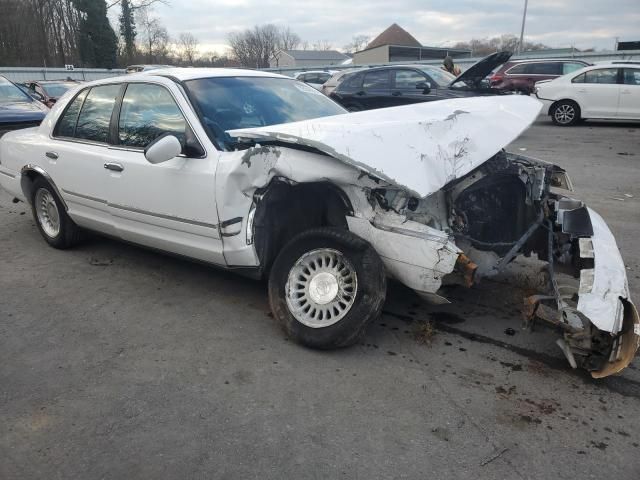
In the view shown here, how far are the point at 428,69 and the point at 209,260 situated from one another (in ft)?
31.4

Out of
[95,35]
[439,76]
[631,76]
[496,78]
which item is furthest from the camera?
[95,35]

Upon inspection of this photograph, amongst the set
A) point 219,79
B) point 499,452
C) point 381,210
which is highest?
point 219,79

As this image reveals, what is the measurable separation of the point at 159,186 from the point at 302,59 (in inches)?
3119

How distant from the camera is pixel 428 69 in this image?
39.1 feet

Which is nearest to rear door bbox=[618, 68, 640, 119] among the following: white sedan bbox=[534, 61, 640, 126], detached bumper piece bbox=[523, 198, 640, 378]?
white sedan bbox=[534, 61, 640, 126]

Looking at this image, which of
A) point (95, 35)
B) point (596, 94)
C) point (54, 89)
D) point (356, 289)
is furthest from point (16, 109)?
point (95, 35)

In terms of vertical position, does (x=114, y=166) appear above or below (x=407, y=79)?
below

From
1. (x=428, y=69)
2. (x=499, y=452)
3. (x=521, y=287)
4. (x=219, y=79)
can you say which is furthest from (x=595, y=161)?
(x=499, y=452)

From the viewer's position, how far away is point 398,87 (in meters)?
12.1

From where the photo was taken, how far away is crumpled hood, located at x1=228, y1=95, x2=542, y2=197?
297cm

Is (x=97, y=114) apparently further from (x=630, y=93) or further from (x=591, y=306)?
(x=630, y=93)

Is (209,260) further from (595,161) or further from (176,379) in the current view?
(595,161)

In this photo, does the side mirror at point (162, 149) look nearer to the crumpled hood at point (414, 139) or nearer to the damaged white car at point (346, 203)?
the damaged white car at point (346, 203)

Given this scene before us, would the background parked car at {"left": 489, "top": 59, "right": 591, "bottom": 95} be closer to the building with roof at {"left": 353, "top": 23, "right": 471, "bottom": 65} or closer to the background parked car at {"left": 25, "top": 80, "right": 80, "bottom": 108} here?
the background parked car at {"left": 25, "top": 80, "right": 80, "bottom": 108}
